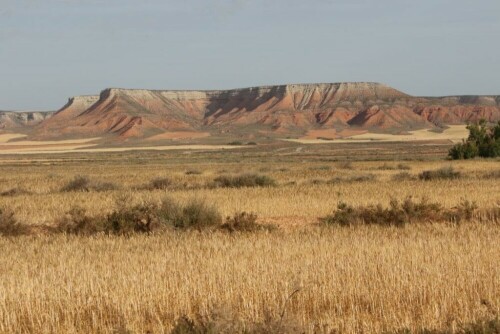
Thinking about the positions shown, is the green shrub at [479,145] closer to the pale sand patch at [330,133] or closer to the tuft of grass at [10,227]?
the tuft of grass at [10,227]

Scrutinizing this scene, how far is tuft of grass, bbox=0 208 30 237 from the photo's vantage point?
16.0 metres

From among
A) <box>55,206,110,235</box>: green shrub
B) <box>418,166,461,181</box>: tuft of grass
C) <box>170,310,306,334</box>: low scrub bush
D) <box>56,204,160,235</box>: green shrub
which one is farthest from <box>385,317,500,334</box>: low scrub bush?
<box>418,166,461,181</box>: tuft of grass

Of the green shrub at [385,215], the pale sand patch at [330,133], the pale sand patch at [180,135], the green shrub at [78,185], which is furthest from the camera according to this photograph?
the pale sand patch at [330,133]

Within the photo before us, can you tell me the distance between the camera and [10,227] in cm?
1616

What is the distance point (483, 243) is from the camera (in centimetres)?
1150

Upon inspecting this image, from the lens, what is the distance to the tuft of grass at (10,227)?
1605cm

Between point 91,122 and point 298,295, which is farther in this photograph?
point 91,122

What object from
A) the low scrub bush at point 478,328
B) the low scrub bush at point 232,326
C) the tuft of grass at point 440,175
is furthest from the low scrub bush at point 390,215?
the tuft of grass at point 440,175

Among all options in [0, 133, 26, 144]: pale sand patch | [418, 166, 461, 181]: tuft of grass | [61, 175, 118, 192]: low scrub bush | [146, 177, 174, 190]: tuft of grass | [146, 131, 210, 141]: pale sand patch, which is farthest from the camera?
[0, 133, 26, 144]: pale sand patch

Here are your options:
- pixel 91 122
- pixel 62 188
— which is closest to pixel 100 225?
pixel 62 188

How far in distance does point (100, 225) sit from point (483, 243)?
875 cm

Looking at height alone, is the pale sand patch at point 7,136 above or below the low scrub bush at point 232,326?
below

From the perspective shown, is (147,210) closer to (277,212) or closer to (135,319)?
(277,212)

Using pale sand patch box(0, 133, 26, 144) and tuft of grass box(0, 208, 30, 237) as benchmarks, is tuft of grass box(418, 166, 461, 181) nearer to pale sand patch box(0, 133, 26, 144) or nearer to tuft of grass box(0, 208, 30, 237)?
tuft of grass box(0, 208, 30, 237)
